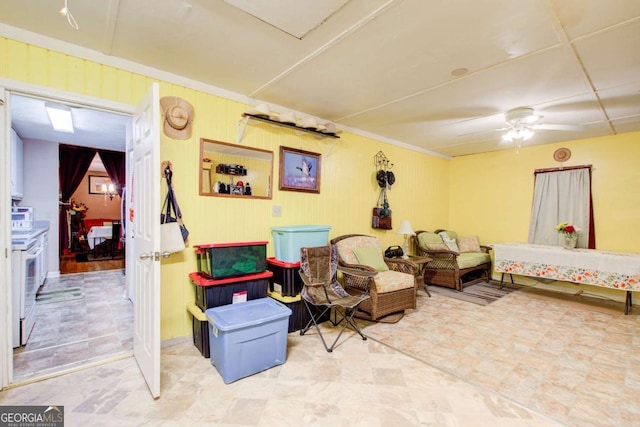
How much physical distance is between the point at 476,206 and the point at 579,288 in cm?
205

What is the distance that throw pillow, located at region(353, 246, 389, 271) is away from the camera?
3.80m

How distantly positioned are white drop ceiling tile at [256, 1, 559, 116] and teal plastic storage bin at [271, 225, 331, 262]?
1429 mm

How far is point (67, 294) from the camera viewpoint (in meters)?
4.23

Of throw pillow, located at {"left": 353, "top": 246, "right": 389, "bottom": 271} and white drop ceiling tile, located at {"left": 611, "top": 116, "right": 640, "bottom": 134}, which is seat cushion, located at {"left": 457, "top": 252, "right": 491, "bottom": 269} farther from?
white drop ceiling tile, located at {"left": 611, "top": 116, "right": 640, "bottom": 134}

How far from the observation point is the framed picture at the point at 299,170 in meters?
3.48

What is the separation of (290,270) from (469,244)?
4.01 m

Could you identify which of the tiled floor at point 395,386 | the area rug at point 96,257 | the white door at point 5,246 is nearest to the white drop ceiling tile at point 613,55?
the tiled floor at point 395,386

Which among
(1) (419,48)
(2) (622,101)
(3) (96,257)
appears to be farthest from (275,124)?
(3) (96,257)

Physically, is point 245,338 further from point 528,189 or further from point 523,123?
point 528,189

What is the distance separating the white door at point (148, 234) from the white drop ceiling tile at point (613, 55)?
9.99ft

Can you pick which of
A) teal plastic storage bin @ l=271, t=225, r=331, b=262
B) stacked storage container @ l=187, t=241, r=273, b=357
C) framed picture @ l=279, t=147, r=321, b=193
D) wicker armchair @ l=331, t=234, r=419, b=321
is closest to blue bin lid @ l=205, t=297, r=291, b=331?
stacked storage container @ l=187, t=241, r=273, b=357

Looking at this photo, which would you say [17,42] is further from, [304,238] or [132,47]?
[304,238]

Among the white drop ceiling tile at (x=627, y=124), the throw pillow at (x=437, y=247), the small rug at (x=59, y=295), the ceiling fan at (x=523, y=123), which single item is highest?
the white drop ceiling tile at (x=627, y=124)

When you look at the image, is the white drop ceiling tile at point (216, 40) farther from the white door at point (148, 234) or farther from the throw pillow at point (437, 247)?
the throw pillow at point (437, 247)
